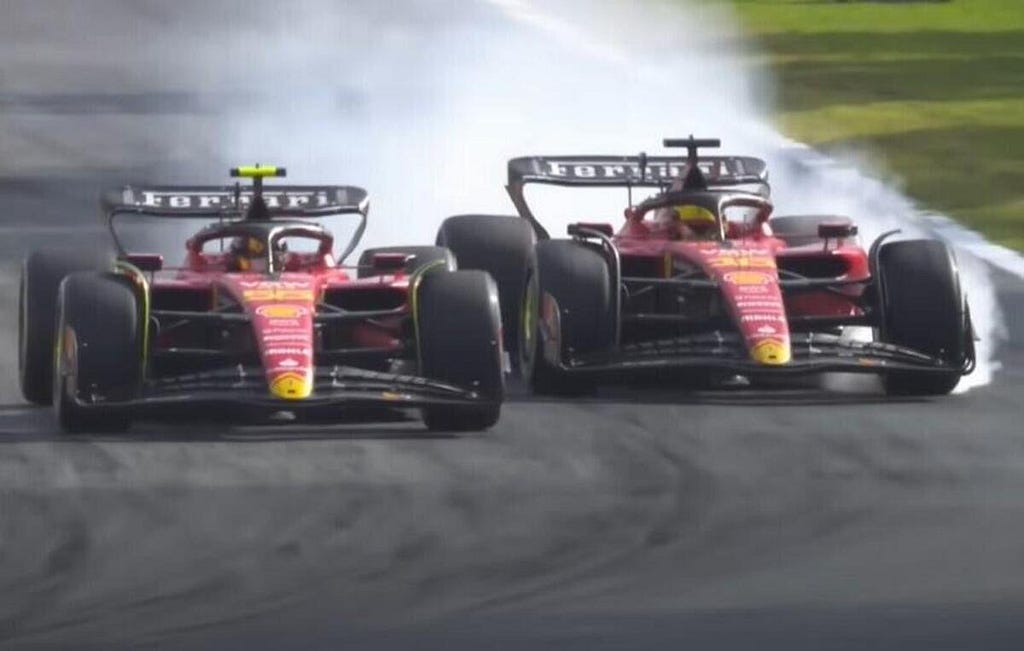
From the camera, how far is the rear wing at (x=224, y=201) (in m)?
14.8

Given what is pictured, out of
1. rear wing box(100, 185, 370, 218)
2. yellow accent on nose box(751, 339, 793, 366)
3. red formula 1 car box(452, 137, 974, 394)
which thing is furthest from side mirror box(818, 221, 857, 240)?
rear wing box(100, 185, 370, 218)

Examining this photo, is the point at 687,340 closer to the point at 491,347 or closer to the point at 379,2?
the point at 491,347

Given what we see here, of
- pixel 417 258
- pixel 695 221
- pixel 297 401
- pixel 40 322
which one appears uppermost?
pixel 695 221

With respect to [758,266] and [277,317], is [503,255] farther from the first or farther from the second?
[277,317]

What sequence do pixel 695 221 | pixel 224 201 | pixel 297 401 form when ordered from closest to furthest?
pixel 297 401 → pixel 224 201 → pixel 695 221

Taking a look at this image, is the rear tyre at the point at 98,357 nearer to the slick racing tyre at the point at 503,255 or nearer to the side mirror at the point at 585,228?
the side mirror at the point at 585,228

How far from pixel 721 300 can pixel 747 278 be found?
166 mm

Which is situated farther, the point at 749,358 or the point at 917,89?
the point at 917,89

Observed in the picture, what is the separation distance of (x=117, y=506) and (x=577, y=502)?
159 cm

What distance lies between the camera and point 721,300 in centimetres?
1441

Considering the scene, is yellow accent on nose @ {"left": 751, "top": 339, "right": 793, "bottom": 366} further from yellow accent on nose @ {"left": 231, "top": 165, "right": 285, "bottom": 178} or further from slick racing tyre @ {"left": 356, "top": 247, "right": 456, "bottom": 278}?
yellow accent on nose @ {"left": 231, "top": 165, "right": 285, "bottom": 178}

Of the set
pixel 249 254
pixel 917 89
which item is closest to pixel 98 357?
pixel 249 254

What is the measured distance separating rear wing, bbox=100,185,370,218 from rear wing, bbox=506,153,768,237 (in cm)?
149

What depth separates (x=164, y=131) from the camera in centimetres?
2664
